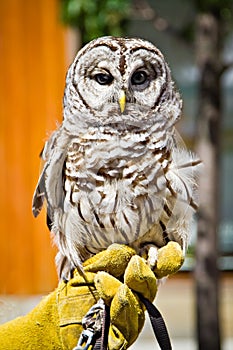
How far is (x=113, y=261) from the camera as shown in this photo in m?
1.23

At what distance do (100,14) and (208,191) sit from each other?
840 millimetres

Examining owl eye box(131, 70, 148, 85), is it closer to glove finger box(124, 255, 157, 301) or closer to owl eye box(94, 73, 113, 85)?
owl eye box(94, 73, 113, 85)

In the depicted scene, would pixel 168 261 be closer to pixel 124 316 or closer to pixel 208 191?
pixel 124 316

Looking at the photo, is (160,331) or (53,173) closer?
(160,331)

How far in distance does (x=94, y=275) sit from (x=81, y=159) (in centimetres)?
26

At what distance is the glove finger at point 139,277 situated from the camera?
1199 mm

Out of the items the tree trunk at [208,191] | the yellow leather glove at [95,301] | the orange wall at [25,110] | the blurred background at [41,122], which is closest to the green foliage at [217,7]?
the tree trunk at [208,191]

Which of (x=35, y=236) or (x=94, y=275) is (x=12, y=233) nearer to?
(x=35, y=236)

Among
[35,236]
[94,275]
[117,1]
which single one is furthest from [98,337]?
[35,236]

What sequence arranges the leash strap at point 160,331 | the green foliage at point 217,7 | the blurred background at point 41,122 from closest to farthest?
the leash strap at point 160,331
the green foliage at point 217,7
the blurred background at point 41,122

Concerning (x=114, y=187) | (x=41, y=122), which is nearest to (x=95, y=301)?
(x=114, y=187)

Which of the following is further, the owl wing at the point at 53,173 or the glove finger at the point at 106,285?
the owl wing at the point at 53,173

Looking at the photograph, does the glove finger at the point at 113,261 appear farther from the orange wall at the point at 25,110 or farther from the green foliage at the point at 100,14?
the orange wall at the point at 25,110

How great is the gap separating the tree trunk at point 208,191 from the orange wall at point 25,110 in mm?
1161
